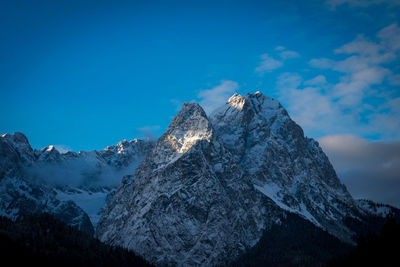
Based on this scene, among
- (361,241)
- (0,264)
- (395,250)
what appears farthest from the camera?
(361,241)

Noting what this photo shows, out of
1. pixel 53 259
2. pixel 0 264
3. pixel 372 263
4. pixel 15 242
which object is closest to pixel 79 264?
pixel 53 259

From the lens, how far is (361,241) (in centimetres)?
17125

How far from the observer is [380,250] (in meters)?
154

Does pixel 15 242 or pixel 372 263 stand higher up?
pixel 15 242

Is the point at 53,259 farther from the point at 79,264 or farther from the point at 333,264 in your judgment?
the point at 333,264

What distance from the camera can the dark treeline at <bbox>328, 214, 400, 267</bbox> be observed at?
479ft

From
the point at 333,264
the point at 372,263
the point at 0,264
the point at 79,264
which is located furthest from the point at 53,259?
the point at 372,263

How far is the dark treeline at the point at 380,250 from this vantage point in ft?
479

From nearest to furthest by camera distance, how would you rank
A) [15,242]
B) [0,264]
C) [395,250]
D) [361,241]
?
[395,250], [0,264], [361,241], [15,242]

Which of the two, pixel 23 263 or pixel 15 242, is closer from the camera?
pixel 23 263

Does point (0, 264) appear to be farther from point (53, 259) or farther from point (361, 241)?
point (361, 241)

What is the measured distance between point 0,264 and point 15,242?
28.6 m

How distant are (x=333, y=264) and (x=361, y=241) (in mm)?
12556

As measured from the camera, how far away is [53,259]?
18775 centimetres
